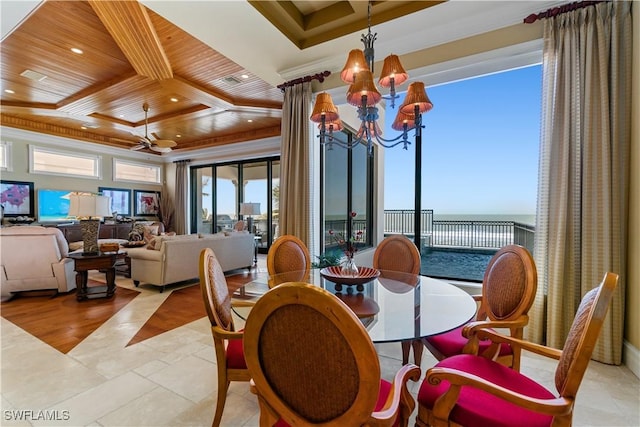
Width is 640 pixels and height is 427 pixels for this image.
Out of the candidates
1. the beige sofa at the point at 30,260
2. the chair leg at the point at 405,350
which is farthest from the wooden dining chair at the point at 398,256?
the beige sofa at the point at 30,260

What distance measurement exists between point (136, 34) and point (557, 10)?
13.3 ft

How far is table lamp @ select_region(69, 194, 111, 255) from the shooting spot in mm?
3768

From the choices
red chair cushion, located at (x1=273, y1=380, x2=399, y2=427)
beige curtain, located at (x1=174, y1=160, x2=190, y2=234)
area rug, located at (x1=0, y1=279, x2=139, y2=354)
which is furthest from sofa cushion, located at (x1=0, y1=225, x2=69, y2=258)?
beige curtain, located at (x1=174, y1=160, x2=190, y2=234)

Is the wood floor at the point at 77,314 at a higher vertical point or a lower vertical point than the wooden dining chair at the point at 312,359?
lower

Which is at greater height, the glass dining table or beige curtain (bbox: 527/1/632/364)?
beige curtain (bbox: 527/1/632/364)

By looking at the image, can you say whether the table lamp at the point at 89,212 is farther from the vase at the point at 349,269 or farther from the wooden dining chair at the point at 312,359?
the wooden dining chair at the point at 312,359

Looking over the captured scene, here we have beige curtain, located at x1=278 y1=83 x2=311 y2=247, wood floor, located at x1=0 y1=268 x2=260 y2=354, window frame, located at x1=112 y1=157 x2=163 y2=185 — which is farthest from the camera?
window frame, located at x1=112 y1=157 x2=163 y2=185

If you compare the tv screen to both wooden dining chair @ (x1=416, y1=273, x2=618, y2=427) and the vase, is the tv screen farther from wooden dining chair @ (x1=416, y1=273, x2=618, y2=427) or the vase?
wooden dining chair @ (x1=416, y1=273, x2=618, y2=427)

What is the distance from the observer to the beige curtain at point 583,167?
2.23 metres

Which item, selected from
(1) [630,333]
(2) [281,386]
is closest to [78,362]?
(2) [281,386]

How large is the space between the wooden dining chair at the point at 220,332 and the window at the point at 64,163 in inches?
315

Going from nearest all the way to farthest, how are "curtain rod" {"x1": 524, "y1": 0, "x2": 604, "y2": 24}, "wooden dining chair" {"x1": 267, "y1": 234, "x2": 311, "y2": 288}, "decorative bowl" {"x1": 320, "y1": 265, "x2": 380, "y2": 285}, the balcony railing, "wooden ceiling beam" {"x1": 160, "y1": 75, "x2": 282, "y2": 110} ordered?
"decorative bowl" {"x1": 320, "y1": 265, "x2": 380, "y2": 285} → "curtain rod" {"x1": 524, "y1": 0, "x2": 604, "y2": 24} → "wooden dining chair" {"x1": 267, "y1": 234, "x2": 311, "y2": 288} → "wooden ceiling beam" {"x1": 160, "y1": 75, "x2": 282, "y2": 110} → the balcony railing

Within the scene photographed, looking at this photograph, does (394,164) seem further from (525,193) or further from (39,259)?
(39,259)

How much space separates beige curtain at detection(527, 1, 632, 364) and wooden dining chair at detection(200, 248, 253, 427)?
2.52 metres
